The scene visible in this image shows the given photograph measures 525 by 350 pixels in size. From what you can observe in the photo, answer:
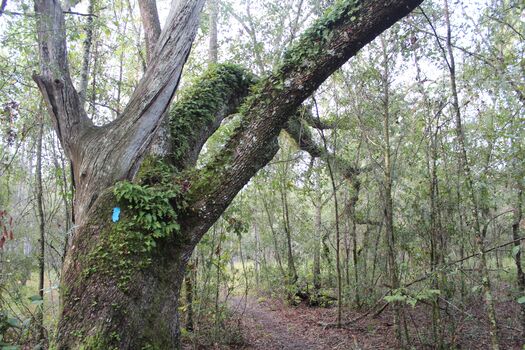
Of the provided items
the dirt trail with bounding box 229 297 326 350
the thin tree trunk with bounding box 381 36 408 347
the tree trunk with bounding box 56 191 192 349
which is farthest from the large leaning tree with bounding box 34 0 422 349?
the dirt trail with bounding box 229 297 326 350

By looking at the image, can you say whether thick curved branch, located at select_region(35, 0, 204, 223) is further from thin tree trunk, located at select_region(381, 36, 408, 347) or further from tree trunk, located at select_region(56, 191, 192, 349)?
thin tree trunk, located at select_region(381, 36, 408, 347)

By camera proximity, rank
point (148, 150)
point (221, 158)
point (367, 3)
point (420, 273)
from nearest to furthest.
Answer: point (367, 3), point (221, 158), point (148, 150), point (420, 273)

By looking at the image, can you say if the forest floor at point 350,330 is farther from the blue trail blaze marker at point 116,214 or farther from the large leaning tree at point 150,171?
the blue trail blaze marker at point 116,214

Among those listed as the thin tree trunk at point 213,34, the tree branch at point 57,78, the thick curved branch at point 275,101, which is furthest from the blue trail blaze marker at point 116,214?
the thin tree trunk at point 213,34

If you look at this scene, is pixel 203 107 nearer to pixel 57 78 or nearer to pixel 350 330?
pixel 57 78

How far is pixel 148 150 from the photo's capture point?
4.62m

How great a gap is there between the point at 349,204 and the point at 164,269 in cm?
646

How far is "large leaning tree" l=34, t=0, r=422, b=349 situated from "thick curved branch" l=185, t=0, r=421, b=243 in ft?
0.04

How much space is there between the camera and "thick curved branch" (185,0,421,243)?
13.1 ft

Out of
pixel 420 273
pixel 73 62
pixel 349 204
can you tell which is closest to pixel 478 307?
pixel 420 273

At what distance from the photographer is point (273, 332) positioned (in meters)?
8.09

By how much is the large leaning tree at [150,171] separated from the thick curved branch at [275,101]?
1cm

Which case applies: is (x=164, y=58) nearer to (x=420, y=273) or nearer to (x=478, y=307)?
(x=420, y=273)

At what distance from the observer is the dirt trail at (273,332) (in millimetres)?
6977
